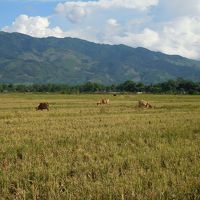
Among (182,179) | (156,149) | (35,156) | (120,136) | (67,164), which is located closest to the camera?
(182,179)

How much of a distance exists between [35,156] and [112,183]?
4.39m

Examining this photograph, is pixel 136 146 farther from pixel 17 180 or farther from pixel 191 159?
pixel 17 180

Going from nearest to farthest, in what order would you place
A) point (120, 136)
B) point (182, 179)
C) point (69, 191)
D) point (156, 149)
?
point (69, 191), point (182, 179), point (156, 149), point (120, 136)

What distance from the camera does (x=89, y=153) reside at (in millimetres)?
13508

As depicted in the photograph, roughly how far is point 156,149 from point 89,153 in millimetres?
2362

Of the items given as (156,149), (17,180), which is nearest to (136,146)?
(156,149)

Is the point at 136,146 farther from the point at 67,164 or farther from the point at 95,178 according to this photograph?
the point at 95,178

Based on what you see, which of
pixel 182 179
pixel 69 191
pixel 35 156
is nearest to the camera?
pixel 69 191

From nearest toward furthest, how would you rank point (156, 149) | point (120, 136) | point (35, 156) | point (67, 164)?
point (67, 164) → point (35, 156) → point (156, 149) → point (120, 136)

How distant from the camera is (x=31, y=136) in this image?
18375mm

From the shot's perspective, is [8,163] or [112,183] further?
Result: [8,163]

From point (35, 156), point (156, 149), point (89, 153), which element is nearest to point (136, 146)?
point (156, 149)

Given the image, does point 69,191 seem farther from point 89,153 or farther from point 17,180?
point 89,153

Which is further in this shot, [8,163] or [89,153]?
[89,153]
